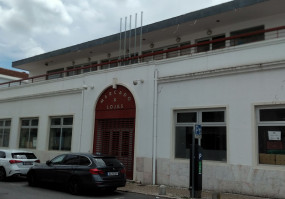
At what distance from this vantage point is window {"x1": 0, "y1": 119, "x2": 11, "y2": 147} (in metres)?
22.7

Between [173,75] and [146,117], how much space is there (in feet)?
7.63

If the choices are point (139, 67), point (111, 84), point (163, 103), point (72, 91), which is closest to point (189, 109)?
point (163, 103)

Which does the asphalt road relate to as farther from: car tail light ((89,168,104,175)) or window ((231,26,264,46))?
window ((231,26,264,46))

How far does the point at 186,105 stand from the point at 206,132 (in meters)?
1.43

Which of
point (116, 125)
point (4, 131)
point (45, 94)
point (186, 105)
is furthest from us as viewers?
point (4, 131)

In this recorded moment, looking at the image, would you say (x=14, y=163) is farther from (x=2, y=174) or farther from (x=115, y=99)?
(x=115, y=99)

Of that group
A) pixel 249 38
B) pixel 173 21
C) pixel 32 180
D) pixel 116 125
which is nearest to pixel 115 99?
pixel 116 125

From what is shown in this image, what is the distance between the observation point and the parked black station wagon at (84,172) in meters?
10.6

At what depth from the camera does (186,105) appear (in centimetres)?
1318

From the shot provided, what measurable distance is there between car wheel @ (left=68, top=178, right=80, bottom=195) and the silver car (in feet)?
13.5

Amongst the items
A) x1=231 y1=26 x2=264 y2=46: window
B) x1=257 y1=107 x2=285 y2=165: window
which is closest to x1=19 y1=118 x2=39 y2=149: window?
x1=231 y1=26 x2=264 y2=46: window

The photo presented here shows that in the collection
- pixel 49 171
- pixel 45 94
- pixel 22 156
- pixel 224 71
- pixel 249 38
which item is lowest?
pixel 49 171

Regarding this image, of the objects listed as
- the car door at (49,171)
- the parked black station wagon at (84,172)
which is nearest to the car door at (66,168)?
the parked black station wagon at (84,172)

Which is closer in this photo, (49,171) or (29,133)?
(49,171)
